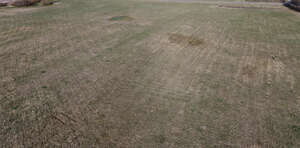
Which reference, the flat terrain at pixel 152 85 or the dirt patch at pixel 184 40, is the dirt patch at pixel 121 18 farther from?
the dirt patch at pixel 184 40

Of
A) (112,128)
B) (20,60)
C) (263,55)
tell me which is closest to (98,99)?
(112,128)

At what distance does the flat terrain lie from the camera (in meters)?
2.97

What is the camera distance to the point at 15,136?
117 inches

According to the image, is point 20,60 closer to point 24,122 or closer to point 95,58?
point 95,58

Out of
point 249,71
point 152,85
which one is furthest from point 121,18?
point 249,71

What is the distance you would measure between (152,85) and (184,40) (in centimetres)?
311

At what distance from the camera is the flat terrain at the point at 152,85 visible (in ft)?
9.75

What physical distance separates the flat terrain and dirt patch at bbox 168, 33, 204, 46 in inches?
1.6

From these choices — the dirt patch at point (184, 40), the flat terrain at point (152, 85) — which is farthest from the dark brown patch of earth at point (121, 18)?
the dirt patch at point (184, 40)

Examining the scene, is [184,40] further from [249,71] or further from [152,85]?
[152,85]

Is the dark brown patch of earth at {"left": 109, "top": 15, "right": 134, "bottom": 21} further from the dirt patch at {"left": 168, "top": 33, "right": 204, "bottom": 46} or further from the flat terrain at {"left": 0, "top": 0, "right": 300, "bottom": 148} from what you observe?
the dirt patch at {"left": 168, "top": 33, "right": 204, "bottom": 46}

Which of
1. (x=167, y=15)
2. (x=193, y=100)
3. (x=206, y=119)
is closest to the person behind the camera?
(x=206, y=119)

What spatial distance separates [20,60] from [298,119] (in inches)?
285

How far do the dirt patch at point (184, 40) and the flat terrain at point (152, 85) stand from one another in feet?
0.13
